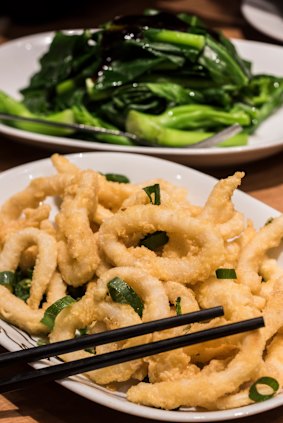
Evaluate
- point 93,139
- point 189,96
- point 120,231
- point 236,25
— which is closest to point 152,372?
point 120,231

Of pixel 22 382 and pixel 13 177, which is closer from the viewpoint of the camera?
pixel 22 382

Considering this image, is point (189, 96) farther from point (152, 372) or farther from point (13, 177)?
point (152, 372)

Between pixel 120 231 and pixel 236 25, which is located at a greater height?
pixel 120 231

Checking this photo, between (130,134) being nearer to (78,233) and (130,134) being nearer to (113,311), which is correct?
(78,233)

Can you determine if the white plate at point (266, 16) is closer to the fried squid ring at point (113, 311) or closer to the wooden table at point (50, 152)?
the wooden table at point (50, 152)

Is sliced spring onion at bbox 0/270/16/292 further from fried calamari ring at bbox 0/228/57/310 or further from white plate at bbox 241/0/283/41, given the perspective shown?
white plate at bbox 241/0/283/41

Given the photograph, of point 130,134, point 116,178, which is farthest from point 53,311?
point 130,134

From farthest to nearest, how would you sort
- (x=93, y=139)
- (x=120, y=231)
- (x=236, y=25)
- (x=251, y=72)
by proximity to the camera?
(x=236, y=25), (x=251, y=72), (x=93, y=139), (x=120, y=231)
